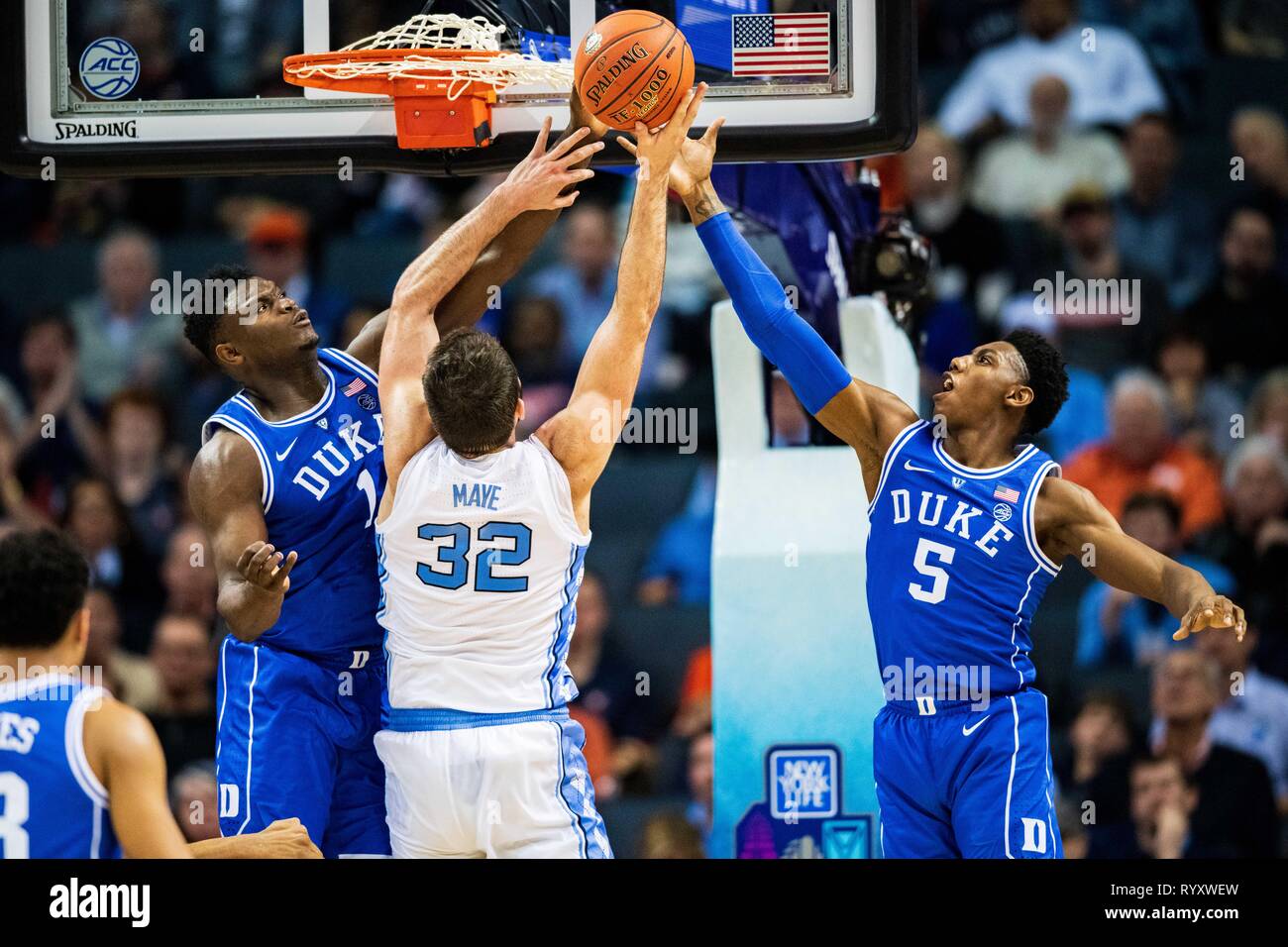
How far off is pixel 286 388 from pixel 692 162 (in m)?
1.21

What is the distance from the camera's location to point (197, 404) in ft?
28.3

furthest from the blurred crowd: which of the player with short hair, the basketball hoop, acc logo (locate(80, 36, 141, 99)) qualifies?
the player with short hair

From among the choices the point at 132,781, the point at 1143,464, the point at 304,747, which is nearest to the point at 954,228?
the point at 1143,464

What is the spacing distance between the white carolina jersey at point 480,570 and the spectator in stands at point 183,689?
3010 millimetres

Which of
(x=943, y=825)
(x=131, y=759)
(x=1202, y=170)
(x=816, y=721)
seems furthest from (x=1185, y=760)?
(x=131, y=759)

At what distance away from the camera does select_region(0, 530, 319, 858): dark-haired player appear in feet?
12.4

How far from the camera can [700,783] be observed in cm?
700

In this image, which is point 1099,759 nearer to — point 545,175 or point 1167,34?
point 545,175

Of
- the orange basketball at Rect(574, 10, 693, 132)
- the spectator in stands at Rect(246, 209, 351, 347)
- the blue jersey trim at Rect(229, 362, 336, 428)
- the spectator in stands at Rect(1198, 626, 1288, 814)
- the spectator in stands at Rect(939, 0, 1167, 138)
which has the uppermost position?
the spectator in stands at Rect(939, 0, 1167, 138)

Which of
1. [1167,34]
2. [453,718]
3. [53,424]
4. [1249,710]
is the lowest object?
[1249,710]

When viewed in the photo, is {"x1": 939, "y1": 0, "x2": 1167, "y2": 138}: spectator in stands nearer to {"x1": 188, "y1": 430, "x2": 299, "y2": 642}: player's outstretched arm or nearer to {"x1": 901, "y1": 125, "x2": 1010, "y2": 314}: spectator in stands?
{"x1": 901, "y1": 125, "x2": 1010, "y2": 314}: spectator in stands

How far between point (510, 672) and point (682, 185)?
1.34 m

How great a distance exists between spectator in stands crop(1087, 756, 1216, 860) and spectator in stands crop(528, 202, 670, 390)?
291 cm
